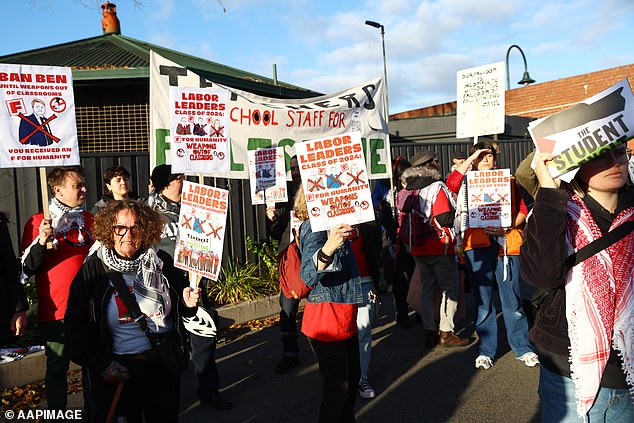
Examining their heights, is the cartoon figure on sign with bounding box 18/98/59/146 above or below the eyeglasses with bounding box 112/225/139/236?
above

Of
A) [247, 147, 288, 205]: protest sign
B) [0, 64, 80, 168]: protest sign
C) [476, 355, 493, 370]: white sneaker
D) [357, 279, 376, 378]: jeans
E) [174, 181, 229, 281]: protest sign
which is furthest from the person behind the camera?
[247, 147, 288, 205]: protest sign

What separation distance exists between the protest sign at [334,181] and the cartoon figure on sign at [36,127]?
2.22 meters

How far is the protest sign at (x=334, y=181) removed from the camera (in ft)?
11.1

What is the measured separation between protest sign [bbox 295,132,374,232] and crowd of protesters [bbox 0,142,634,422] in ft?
0.45

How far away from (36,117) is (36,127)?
0.26 feet

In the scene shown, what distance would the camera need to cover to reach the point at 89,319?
9.66 ft

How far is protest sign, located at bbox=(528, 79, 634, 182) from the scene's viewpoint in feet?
7.37

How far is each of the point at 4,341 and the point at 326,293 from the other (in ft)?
7.63

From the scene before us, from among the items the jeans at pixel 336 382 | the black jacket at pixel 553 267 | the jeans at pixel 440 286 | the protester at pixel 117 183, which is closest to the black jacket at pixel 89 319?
the jeans at pixel 336 382

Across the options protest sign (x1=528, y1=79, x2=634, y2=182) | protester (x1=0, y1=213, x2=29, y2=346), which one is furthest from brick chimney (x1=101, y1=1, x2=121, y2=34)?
protest sign (x1=528, y1=79, x2=634, y2=182)

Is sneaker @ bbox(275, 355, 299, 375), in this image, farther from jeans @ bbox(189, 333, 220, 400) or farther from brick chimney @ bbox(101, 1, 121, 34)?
brick chimney @ bbox(101, 1, 121, 34)

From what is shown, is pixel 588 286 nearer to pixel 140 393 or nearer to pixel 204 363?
pixel 140 393

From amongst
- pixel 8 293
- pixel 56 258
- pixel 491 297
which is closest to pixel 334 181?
pixel 56 258

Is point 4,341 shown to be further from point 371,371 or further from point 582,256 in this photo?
point 582,256
